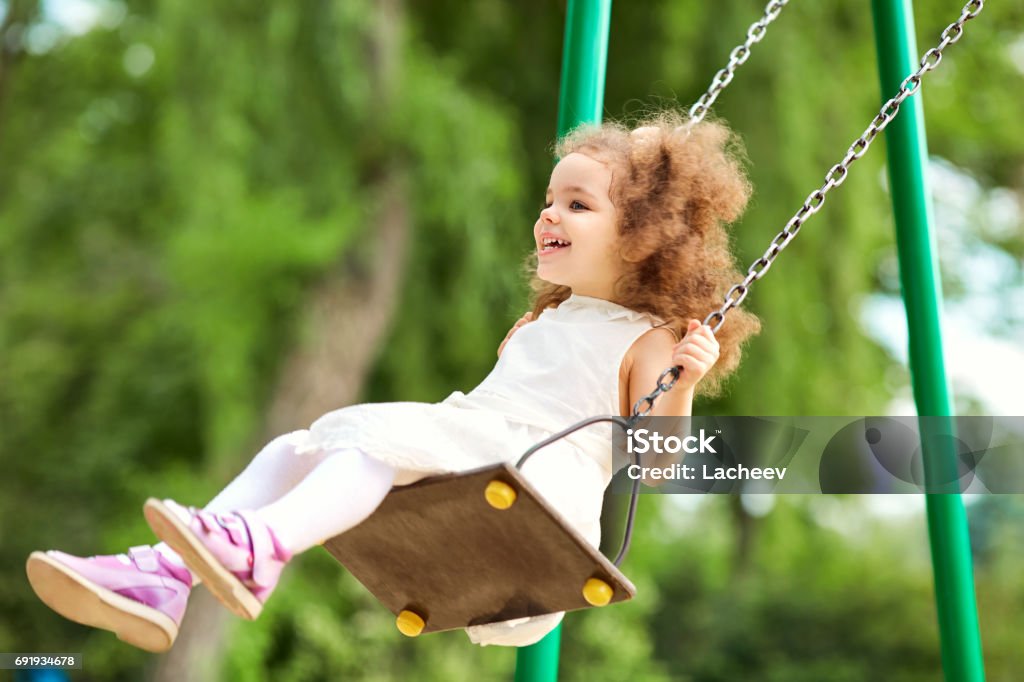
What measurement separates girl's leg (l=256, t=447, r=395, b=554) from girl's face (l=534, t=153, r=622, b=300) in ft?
1.43

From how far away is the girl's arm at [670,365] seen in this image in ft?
4.97

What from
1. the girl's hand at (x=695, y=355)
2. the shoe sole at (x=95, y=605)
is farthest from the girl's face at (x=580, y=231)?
the shoe sole at (x=95, y=605)

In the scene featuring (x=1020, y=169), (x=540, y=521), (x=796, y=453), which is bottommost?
(x=540, y=521)

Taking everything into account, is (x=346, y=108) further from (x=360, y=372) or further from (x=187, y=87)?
(x=360, y=372)

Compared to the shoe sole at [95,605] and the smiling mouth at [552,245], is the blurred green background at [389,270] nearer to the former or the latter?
the smiling mouth at [552,245]

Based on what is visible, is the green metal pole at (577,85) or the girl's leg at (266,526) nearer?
the girl's leg at (266,526)

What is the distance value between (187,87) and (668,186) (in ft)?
11.6

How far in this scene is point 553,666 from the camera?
217 cm

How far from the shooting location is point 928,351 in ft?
7.84

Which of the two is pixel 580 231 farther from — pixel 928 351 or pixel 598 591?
pixel 928 351

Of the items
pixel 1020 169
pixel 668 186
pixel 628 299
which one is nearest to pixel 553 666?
pixel 628 299

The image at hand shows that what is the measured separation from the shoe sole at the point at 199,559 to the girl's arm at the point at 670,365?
0.53 m

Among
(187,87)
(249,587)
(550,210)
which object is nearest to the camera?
(249,587)

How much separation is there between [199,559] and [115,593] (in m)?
0.17
